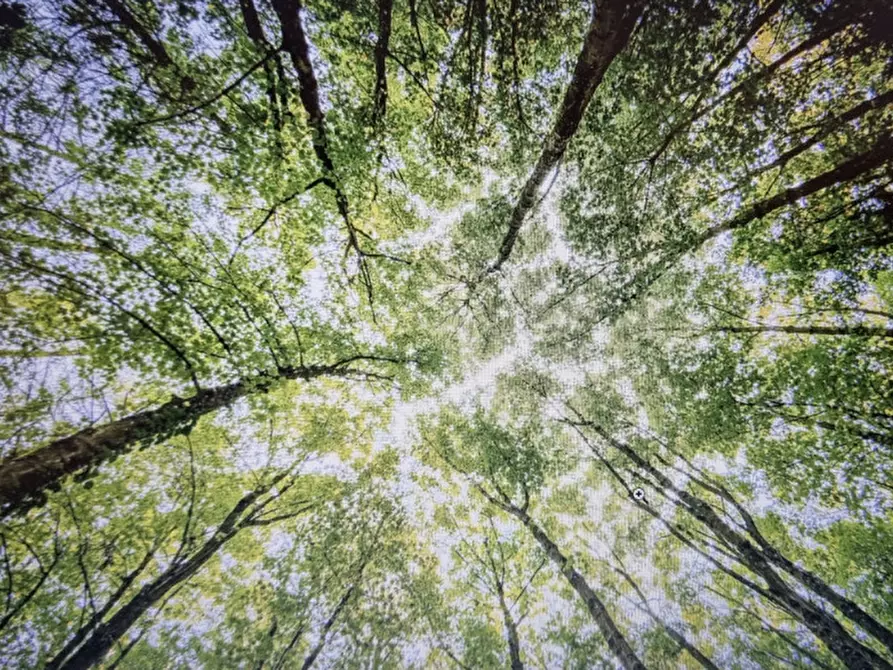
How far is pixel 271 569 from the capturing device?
22.6ft

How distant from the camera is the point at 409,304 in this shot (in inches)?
238

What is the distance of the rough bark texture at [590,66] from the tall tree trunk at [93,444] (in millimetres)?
5374

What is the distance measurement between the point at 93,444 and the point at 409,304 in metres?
4.73

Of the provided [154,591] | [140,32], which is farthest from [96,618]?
[140,32]

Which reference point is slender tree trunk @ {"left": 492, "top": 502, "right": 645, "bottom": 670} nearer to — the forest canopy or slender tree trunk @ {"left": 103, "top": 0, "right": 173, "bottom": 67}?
the forest canopy

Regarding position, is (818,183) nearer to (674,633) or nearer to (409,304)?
(409,304)

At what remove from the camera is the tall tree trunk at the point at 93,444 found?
3076 mm

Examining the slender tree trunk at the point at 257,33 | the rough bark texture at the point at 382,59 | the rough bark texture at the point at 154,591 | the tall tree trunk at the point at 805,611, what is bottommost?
the tall tree trunk at the point at 805,611

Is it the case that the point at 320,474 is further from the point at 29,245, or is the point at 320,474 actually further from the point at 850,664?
the point at 850,664

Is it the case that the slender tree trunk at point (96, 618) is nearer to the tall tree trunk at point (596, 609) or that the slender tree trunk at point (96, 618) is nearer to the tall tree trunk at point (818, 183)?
the tall tree trunk at point (596, 609)

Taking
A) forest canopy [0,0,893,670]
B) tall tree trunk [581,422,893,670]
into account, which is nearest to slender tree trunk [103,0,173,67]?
forest canopy [0,0,893,670]

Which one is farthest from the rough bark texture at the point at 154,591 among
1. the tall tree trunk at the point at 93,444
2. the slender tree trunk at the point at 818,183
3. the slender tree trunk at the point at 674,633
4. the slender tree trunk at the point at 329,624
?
the slender tree trunk at the point at 674,633

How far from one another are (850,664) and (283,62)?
31.2ft

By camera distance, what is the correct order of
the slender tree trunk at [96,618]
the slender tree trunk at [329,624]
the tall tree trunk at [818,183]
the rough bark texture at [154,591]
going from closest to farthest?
the tall tree trunk at [818,183] < the rough bark texture at [154,591] < the slender tree trunk at [96,618] < the slender tree trunk at [329,624]
